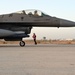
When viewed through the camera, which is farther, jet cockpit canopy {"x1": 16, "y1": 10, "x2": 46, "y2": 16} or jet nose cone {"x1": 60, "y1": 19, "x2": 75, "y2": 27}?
jet cockpit canopy {"x1": 16, "y1": 10, "x2": 46, "y2": 16}

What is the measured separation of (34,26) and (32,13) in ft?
3.06

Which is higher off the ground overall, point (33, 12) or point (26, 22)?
point (33, 12)

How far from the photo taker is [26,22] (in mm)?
16516

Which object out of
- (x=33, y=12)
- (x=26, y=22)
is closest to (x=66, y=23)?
(x=33, y=12)

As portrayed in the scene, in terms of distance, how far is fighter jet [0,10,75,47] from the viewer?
649 inches

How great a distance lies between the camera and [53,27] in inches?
671

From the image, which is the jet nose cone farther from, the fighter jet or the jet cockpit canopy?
the jet cockpit canopy

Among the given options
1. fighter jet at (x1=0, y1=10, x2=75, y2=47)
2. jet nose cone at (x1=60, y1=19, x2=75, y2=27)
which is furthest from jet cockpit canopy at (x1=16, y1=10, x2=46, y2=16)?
jet nose cone at (x1=60, y1=19, x2=75, y2=27)

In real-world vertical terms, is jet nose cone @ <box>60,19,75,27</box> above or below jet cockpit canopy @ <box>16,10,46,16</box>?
below

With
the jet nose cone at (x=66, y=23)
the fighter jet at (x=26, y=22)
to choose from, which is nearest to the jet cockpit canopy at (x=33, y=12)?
the fighter jet at (x=26, y=22)

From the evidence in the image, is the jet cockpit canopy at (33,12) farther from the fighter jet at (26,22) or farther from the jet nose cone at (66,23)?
the jet nose cone at (66,23)

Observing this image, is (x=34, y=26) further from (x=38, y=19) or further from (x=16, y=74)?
(x=16, y=74)

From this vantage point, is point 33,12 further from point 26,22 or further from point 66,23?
point 66,23

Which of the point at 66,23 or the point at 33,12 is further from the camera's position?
the point at 33,12
